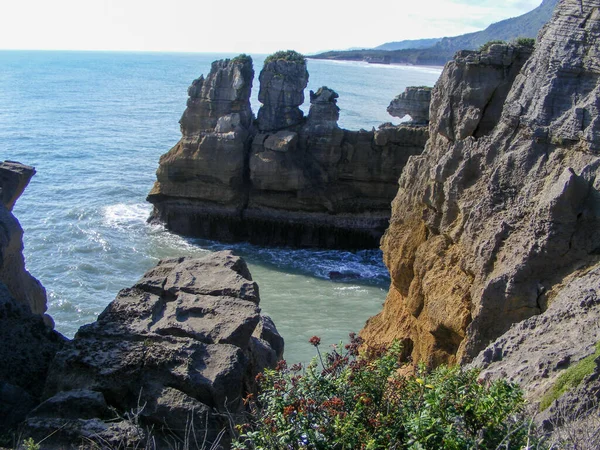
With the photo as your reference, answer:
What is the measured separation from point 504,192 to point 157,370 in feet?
25.6

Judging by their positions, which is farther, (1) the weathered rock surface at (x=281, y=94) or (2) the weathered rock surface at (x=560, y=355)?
(1) the weathered rock surface at (x=281, y=94)

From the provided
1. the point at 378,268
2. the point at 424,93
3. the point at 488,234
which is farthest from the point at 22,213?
the point at 488,234

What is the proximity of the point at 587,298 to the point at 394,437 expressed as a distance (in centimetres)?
524

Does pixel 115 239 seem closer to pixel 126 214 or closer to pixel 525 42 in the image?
pixel 126 214

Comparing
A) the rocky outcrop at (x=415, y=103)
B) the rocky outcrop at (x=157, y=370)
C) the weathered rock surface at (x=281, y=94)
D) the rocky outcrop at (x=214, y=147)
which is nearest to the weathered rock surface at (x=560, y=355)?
the rocky outcrop at (x=157, y=370)

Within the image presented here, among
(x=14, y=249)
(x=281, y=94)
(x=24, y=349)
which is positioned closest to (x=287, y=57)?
(x=281, y=94)

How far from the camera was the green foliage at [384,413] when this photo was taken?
6.82 m

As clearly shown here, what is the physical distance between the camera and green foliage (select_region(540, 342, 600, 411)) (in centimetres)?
851

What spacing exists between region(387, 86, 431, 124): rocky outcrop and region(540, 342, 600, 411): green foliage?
92.2ft

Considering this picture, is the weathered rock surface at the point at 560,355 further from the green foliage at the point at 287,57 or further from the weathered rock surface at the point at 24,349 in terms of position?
the green foliage at the point at 287,57

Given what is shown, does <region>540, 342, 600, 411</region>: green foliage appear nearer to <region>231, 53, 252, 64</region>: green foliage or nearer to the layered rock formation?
the layered rock formation

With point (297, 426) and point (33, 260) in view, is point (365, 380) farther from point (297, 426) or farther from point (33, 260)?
point (33, 260)

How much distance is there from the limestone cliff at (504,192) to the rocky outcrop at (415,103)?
62.5 feet

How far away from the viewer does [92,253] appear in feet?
103
